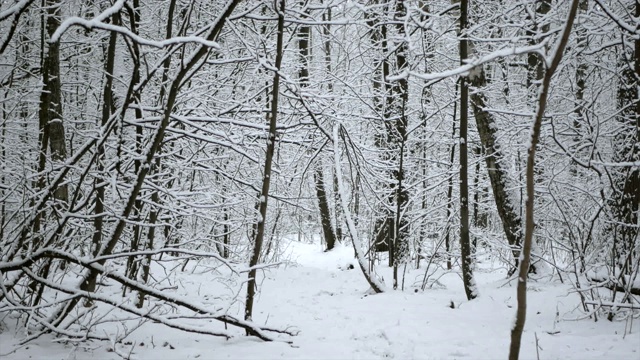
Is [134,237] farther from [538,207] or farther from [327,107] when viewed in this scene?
[538,207]

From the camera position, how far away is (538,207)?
7.55m

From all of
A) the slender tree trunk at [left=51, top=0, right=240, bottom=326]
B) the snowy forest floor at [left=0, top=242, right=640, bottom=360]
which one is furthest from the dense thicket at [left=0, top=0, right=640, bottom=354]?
the snowy forest floor at [left=0, top=242, right=640, bottom=360]

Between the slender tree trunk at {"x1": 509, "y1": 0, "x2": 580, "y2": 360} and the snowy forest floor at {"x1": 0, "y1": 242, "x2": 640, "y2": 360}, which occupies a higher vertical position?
the slender tree trunk at {"x1": 509, "y1": 0, "x2": 580, "y2": 360}

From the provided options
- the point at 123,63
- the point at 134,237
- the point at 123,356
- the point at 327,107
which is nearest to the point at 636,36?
the point at 327,107

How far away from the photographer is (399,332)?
14.1 ft

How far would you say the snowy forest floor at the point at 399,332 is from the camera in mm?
3584

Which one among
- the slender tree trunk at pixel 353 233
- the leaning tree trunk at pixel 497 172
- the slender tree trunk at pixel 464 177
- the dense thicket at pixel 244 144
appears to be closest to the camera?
the dense thicket at pixel 244 144

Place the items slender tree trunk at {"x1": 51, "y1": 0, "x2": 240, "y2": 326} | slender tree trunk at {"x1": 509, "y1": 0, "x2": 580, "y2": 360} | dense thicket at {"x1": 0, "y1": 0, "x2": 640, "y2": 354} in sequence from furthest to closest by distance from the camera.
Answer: dense thicket at {"x1": 0, "y1": 0, "x2": 640, "y2": 354}, slender tree trunk at {"x1": 51, "y1": 0, "x2": 240, "y2": 326}, slender tree trunk at {"x1": 509, "y1": 0, "x2": 580, "y2": 360}

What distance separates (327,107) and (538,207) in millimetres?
4675

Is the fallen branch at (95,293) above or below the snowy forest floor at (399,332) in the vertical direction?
above

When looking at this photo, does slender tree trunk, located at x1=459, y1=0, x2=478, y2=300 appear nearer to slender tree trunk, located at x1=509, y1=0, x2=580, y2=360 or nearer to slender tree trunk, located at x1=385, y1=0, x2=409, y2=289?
slender tree trunk, located at x1=385, y1=0, x2=409, y2=289

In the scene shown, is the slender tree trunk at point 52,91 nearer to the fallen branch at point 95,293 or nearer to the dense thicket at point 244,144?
the dense thicket at point 244,144

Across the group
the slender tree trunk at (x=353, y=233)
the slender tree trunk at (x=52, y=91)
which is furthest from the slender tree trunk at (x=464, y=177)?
the slender tree trunk at (x=52, y=91)

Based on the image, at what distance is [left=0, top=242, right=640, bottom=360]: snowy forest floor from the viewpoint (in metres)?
3.58
